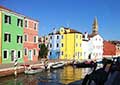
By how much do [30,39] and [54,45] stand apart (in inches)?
924

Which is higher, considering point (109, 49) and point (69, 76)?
point (109, 49)

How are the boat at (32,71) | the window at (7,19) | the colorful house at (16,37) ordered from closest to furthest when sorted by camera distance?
the boat at (32,71) < the colorful house at (16,37) < the window at (7,19)

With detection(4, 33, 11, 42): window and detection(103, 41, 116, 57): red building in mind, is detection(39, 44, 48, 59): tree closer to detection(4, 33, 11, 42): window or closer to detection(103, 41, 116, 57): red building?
detection(4, 33, 11, 42): window

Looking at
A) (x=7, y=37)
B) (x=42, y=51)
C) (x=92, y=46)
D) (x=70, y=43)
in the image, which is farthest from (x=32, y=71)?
(x=92, y=46)

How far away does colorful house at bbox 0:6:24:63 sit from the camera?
139 ft

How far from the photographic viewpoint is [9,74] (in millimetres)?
34125

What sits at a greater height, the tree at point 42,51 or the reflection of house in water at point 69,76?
the tree at point 42,51

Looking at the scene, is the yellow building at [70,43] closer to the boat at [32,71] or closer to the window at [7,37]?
the window at [7,37]

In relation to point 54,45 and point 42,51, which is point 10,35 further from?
point 54,45

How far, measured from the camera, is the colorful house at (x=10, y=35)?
42.3 m

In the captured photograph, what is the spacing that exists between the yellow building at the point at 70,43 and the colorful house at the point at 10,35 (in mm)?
27040

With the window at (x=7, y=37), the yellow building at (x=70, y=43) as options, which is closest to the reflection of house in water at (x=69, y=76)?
the window at (x=7, y=37)

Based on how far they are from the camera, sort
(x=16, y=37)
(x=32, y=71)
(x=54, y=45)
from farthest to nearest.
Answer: (x=54, y=45) < (x=16, y=37) < (x=32, y=71)

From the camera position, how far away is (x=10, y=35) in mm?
44969
